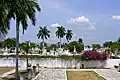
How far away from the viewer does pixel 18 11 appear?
3031cm

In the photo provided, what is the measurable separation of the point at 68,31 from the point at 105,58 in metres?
63.9

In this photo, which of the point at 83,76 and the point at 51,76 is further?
the point at 83,76

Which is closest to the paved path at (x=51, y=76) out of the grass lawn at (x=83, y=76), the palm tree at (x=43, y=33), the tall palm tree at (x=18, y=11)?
the grass lawn at (x=83, y=76)

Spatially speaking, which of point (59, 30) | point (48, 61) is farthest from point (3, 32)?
point (59, 30)

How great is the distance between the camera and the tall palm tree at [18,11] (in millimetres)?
25594

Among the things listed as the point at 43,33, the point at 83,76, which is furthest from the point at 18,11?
the point at 43,33

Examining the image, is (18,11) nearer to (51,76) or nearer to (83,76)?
(51,76)

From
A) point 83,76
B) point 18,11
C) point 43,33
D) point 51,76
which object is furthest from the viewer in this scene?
point 43,33

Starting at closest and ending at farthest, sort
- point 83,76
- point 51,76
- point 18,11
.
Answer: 1. point 18,11
2. point 51,76
3. point 83,76

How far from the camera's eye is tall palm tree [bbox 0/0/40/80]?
84.0 feet

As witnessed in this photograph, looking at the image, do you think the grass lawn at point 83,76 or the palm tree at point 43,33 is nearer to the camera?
the grass lawn at point 83,76

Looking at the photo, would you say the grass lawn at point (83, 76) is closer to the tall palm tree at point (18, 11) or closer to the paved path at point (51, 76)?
the paved path at point (51, 76)

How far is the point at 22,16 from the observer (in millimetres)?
32344

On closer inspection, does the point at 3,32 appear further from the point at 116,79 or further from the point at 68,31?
the point at 68,31
